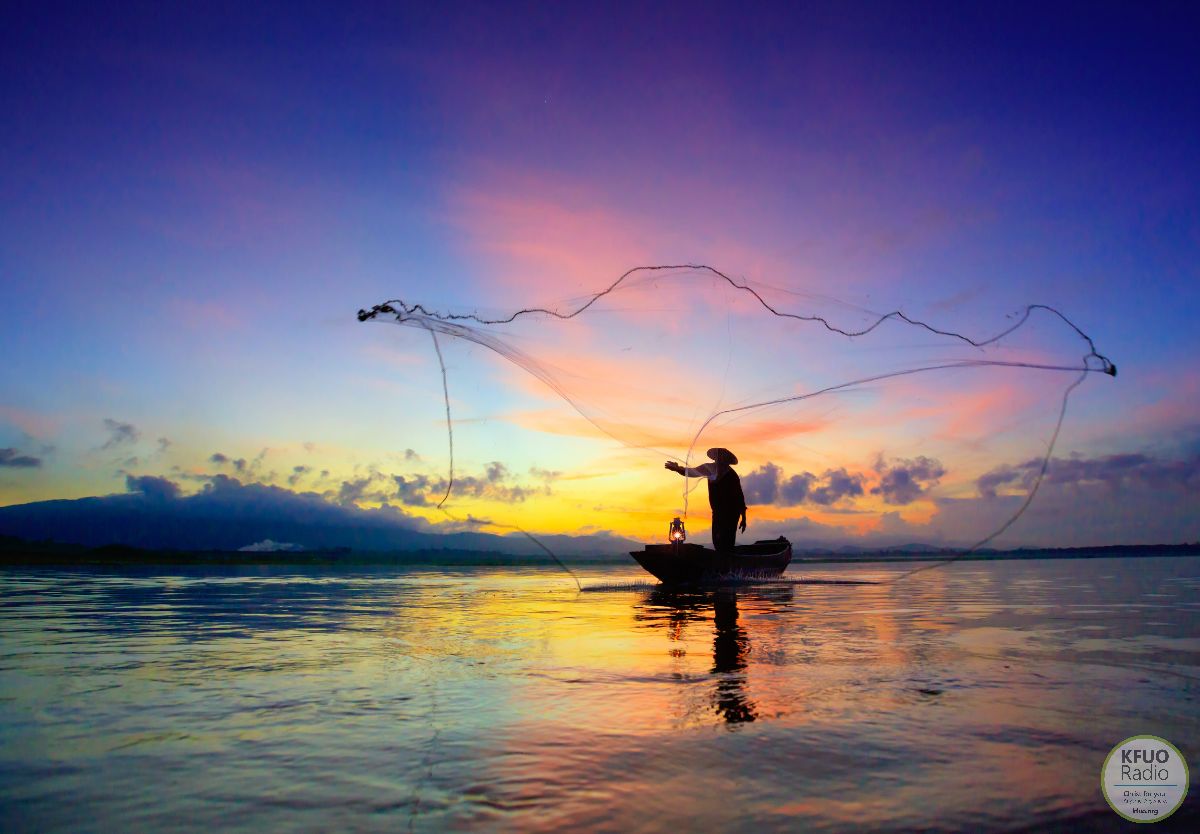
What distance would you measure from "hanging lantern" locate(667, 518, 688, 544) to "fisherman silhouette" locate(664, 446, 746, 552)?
14.8 feet

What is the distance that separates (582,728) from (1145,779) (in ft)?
21.7

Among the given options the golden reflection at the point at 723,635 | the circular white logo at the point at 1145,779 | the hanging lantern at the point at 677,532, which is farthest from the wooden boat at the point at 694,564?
the circular white logo at the point at 1145,779

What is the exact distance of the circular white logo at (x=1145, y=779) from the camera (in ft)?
22.5

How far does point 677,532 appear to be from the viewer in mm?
53250

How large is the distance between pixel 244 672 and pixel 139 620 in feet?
48.5

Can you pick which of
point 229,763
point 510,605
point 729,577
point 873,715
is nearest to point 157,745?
point 229,763

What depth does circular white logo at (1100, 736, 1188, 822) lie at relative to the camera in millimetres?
6860

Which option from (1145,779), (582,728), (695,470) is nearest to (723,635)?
(582,728)

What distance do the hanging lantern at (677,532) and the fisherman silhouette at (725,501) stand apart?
177 inches

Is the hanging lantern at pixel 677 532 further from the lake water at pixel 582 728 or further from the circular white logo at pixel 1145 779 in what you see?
the circular white logo at pixel 1145 779

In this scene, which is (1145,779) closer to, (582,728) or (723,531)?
(582,728)

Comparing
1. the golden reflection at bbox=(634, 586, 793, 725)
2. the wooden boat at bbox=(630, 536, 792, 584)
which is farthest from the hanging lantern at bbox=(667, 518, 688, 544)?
the golden reflection at bbox=(634, 586, 793, 725)

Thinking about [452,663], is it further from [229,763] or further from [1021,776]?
[1021,776]

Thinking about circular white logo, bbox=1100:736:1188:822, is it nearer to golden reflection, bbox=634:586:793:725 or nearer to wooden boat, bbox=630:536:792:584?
golden reflection, bbox=634:586:793:725
